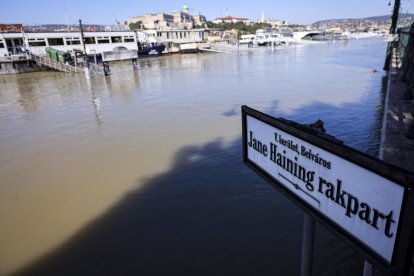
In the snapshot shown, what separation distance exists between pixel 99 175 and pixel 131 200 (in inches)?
78.6

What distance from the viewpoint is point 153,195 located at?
7301 millimetres

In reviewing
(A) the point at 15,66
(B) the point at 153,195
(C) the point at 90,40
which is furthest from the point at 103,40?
(B) the point at 153,195

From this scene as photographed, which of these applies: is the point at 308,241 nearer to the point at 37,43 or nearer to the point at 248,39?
the point at 37,43

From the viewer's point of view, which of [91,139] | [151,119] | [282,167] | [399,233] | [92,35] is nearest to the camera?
[399,233]

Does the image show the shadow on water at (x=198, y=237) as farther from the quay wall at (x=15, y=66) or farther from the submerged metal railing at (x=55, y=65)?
the quay wall at (x=15, y=66)

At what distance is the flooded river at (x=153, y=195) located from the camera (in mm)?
5223

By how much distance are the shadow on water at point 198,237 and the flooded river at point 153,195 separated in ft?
0.07

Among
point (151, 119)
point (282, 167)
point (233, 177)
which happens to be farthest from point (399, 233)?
point (151, 119)

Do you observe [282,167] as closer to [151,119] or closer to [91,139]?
[91,139]

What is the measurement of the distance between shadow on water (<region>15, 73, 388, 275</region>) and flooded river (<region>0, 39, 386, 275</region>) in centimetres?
2

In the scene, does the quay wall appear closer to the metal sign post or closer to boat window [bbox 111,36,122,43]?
boat window [bbox 111,36,122,43]

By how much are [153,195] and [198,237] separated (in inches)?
78.1

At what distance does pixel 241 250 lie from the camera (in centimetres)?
537

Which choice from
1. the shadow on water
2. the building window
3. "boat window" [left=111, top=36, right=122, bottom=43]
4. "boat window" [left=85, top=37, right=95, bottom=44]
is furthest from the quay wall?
the shadow on water
